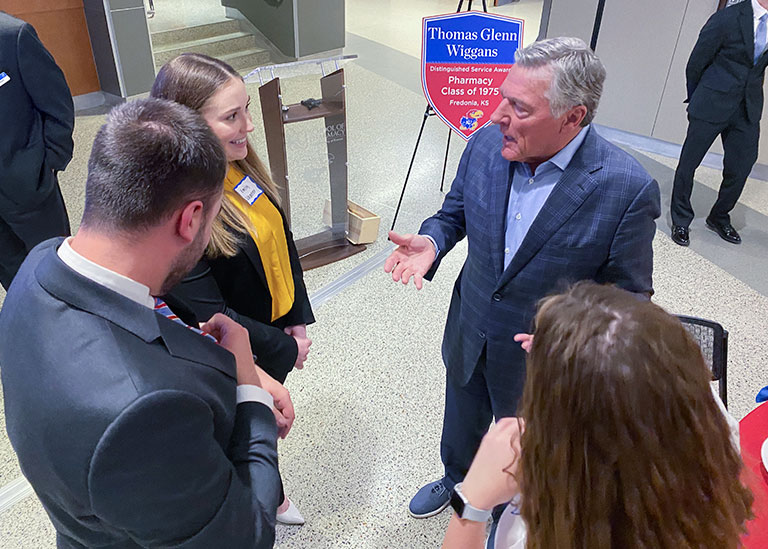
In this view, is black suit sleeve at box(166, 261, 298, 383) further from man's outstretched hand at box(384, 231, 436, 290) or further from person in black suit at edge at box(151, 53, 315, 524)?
man's outstretched hand at box(384, 231, 436, 290)

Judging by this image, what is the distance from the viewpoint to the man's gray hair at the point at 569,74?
1676 mm

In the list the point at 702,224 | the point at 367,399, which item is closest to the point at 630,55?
the point at 702,224

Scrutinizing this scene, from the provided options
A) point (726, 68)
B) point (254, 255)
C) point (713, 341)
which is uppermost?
point (726, 68)

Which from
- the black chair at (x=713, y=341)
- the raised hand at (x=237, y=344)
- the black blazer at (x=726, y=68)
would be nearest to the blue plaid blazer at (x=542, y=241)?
the black chair at (x=713, y=341)

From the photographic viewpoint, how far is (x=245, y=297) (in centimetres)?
190

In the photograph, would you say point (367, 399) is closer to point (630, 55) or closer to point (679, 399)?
point (679, 399)

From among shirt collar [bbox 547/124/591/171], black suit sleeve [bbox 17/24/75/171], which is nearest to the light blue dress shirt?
shirt collar [bbox 547/124/591/171]

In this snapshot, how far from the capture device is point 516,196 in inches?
72.1

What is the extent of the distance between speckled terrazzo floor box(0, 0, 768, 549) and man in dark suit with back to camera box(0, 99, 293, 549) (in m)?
1.44

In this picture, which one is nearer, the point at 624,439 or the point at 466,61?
the point at 624,439

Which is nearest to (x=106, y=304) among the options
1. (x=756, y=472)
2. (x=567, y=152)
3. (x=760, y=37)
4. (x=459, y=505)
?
(x=459, y=505)

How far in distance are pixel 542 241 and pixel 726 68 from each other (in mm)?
3180

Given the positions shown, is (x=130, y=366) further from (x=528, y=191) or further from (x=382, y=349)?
(x=382, y=349)

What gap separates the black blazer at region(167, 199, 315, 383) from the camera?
172 centimetres
